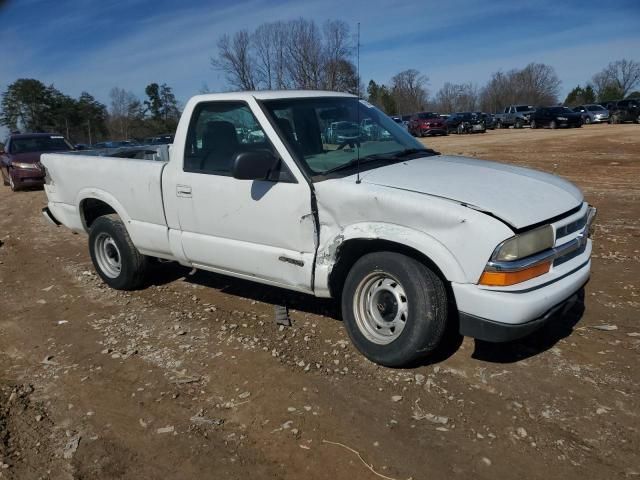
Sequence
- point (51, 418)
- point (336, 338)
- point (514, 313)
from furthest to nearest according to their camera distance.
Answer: point (336, 338) < point (51, 418) < point (514, 313)

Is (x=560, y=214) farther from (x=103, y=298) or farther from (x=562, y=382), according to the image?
(x=103, y=298)

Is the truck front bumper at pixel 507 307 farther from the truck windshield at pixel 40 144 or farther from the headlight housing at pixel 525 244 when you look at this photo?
the truck windshield at pixel 40 144

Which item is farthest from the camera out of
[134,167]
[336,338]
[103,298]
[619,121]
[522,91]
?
[522,91]

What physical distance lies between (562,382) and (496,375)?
16.2 inches

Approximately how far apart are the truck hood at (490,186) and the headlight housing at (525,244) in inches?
2.6

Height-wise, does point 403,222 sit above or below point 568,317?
above

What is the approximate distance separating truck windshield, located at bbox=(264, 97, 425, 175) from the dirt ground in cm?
144

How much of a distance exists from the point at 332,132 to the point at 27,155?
45.7 feet

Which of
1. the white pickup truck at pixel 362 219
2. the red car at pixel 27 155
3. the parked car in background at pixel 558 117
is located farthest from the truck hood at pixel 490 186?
the parked car in background at pixel 558 117

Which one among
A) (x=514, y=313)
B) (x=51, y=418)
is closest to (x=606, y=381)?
(x=514, y=313)

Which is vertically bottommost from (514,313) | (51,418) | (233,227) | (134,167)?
(51,418)

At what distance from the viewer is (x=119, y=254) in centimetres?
566

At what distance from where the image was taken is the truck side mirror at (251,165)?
12.8ft

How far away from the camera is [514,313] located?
3195mm
